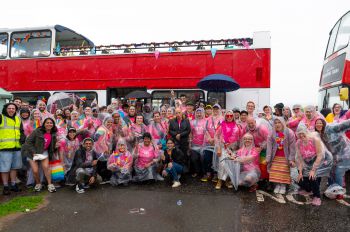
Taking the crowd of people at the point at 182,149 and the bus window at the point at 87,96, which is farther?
the bus window at the point at 87,96

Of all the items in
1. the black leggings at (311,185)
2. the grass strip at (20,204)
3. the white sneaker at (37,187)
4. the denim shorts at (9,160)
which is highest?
the denim shorts at (9,160)

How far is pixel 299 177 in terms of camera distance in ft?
15.2

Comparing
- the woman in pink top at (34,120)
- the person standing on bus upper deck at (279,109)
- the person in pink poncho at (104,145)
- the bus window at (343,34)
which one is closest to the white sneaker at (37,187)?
the person in pink poncho at (104,145)

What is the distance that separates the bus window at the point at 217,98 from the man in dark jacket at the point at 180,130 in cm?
198

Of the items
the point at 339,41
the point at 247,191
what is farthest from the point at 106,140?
the point at 339,41

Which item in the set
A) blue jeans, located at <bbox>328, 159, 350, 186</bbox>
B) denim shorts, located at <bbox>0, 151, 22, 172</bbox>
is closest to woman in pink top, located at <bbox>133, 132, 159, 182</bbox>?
denim shorts, located at <bbox>0, 151, 22, 172</bbox>

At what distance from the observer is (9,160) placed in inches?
201

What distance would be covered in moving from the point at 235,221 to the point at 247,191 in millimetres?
1306

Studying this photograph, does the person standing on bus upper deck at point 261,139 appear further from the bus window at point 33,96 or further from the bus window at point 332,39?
the bus window at point 33,96

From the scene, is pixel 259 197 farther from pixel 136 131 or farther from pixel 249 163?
pixel 136 131

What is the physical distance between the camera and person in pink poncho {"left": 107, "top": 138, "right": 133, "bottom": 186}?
5.43m

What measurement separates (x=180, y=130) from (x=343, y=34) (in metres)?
5.14

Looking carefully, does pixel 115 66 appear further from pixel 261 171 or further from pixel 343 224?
pixel 343 224

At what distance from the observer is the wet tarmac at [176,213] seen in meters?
3.66
